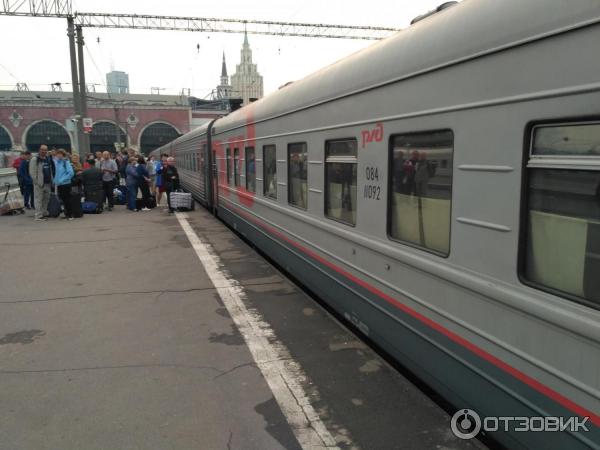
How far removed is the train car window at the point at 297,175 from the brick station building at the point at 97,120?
71146 millimetres

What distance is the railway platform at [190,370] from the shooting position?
10.3 ft

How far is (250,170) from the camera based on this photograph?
8531 mm

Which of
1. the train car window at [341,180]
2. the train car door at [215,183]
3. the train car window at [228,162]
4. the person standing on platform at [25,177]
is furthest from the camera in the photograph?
the person standing on platform at [25,177]

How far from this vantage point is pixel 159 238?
10.3 m

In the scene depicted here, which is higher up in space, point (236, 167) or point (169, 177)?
point (236, 167)

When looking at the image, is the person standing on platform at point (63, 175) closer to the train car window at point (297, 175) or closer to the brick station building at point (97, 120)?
the train car window at point (297, 175)

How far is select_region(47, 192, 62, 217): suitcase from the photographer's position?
42.3 ft

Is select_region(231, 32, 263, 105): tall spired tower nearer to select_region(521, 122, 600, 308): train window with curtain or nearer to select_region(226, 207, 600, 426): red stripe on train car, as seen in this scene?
select_region(226, 207, 600, 426): red stripe on train car

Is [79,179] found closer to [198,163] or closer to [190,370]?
[198,163]

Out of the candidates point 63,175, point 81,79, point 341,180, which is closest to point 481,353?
point 341,180

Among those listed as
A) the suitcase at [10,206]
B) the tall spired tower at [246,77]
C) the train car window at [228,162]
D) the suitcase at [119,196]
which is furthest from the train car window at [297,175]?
the tall spired tower at [246,77]

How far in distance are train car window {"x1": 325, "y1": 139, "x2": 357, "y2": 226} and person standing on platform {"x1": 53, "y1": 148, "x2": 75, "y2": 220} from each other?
9669 mm

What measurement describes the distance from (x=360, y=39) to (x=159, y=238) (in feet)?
75.3

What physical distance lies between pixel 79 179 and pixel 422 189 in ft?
39.2
